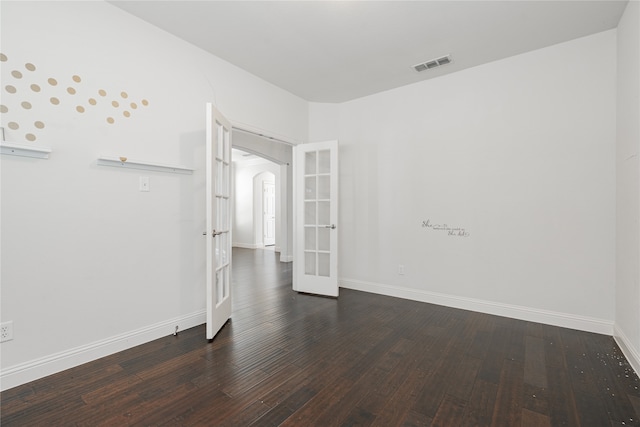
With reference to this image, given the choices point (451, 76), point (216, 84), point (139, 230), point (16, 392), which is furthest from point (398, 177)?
point (16, 392)

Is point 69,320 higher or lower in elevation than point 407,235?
lower

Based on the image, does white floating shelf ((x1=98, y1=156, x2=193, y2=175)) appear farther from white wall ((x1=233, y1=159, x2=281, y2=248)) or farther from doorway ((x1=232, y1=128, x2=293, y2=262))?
white wall ((x1=233, y1=159, x2=281, y2=248))

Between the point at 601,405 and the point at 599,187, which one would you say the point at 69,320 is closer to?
the point at 601,405

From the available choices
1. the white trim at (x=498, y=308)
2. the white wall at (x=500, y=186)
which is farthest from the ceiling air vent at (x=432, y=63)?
the white trim at (x=498, y=308)

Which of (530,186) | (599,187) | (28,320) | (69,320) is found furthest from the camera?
(530,186)

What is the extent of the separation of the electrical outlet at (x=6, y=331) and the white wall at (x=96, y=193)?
28mm

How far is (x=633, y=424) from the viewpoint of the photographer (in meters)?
1.58

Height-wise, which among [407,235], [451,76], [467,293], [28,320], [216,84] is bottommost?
[467,293]

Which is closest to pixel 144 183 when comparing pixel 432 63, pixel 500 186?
pixel 432 63

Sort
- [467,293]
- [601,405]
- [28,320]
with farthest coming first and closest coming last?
[467,293], [28,320], [601,405]

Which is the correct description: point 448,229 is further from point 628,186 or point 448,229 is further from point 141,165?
point 141,165

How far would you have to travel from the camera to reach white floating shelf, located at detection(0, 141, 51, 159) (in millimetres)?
1832

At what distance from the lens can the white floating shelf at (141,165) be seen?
2.30 metres

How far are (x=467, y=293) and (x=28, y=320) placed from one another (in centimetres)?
399
